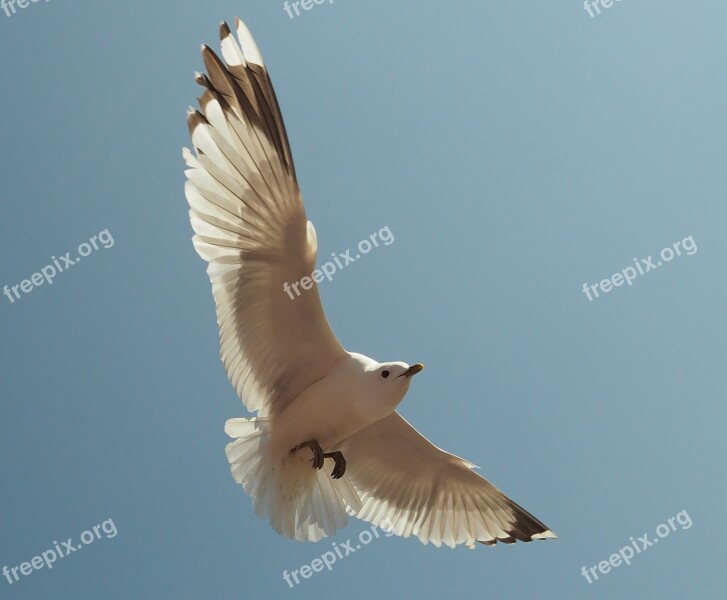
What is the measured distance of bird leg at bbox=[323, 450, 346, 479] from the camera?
611 cm

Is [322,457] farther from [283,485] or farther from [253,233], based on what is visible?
[253,233]

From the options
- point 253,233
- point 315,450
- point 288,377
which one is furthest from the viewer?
point 288,377

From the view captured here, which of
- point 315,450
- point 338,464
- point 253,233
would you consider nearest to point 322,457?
point 315,450

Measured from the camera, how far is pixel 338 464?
20.1ft

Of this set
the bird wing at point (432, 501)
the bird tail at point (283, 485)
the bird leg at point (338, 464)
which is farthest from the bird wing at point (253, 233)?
the bird wing at point (432, 501)

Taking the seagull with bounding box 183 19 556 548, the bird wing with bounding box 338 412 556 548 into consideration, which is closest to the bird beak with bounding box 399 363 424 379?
the seagull with bounding box 183 19 556 548

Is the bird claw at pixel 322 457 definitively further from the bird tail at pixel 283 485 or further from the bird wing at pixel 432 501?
the bird wing at pixel 432 501

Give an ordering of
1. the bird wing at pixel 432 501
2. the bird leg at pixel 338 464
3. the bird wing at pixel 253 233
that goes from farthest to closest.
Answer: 1. the bird wing at pixel 432 501
2. the bird leg at pixel 338 464
3. the bird wing at pixel 253 233

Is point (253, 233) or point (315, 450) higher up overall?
point (253, 233)

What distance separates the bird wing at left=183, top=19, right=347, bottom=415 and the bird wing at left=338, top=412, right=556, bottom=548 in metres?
0.95

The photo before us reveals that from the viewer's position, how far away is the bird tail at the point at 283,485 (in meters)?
5.92

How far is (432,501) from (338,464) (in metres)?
1.01

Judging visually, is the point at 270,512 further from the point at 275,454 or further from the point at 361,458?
the point at 361,458

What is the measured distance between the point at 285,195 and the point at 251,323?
0.89 metres
